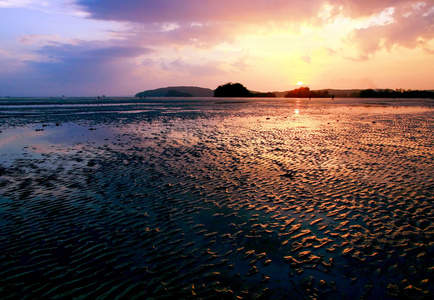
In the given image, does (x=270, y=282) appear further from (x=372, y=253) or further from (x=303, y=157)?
(x=303, y=157)

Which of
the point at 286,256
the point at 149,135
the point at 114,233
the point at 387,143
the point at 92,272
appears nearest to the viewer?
the point at 92,272

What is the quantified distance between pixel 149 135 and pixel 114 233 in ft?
68.8

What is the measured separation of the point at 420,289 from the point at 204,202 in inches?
310

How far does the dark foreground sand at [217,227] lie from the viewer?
6.59m

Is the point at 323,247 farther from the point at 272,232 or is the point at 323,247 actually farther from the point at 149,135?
the point at 149,135

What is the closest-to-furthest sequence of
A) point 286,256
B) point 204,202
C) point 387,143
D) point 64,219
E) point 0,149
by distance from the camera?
point 286,256 → point 64,219 → point 204,202 → point 0,149 → point 387,143

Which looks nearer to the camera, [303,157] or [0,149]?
[303,157]

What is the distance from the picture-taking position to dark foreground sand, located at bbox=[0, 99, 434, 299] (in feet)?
21.6

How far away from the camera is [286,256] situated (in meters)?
7.79

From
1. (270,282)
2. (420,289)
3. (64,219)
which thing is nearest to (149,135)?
(64,219)

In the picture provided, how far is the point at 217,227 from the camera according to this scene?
30.9 feet

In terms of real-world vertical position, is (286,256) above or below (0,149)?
below

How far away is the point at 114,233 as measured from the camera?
8969 mm

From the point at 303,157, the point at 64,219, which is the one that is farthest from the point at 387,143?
the point at 64,219
